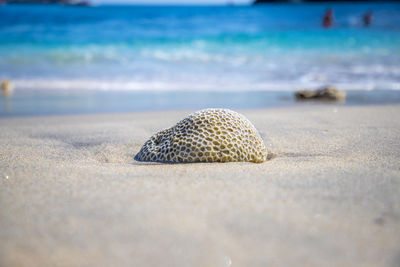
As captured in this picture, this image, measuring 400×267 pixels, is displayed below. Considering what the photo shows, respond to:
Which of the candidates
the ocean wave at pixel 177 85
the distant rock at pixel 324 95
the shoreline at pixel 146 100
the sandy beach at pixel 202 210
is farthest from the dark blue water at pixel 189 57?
the sandy beach at pixel 202 210

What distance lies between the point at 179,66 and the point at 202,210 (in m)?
9.42

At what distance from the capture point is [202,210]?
172 cm

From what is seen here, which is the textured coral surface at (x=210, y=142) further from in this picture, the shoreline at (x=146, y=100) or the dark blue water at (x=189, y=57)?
the dark blue water at (x=189, y=57)

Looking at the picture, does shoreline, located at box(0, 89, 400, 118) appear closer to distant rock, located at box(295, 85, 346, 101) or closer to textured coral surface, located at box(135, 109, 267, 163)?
distant rock, located at box(295, 85, 346, 101)

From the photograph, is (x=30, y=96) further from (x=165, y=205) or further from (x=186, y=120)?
(x=165, y=205)

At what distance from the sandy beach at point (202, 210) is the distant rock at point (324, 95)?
313 cm

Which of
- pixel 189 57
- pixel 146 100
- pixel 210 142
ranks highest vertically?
pixel 189 57

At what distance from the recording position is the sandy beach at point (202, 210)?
1.42 metres

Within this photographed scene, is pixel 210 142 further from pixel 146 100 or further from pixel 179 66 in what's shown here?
Result: pixel 179 66

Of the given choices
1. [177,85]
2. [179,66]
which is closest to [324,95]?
[177,85]

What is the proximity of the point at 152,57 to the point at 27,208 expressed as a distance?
1118 cm

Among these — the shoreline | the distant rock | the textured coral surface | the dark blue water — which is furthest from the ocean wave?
the textured coral surface

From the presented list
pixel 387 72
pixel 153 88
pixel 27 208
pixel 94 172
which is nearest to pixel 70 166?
pixel 94 172

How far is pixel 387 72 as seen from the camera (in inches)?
367
